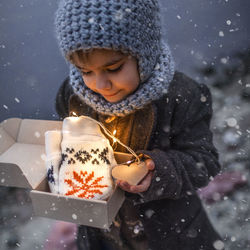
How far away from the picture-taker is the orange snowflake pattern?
71 cm

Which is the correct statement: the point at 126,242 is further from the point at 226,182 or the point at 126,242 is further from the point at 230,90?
the point at 230,90

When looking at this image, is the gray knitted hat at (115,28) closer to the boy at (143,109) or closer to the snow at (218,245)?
the boy at (143,109)

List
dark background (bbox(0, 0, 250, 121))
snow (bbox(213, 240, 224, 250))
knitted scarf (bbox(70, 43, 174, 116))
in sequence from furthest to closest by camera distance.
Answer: dark background (bbox(0, 0, 250, 121)), snow (bbox(213, 240, 224, 250)), knitted scarf (bbox(70, 43, 174, 116))

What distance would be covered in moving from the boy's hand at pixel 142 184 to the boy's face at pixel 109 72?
0.58ft

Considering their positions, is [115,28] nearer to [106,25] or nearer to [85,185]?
[106,25]

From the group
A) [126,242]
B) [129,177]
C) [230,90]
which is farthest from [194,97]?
[230,90]

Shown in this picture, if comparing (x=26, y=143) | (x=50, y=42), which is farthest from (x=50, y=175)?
(x=50, y=42)

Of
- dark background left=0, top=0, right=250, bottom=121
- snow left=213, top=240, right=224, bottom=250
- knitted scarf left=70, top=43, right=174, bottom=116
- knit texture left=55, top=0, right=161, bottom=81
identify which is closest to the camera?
knit texture left=55, top=0, right=161, bottom=81

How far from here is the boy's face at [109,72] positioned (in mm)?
637

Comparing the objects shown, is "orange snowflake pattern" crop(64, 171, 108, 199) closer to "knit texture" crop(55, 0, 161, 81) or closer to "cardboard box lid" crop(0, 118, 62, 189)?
"cardboard box lid" crop(0, 118, 62, 189)

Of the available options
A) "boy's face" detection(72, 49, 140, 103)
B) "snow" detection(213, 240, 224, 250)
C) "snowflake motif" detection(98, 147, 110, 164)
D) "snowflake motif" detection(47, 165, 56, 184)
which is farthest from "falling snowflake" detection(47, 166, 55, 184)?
"snow" detection(213, 240, 224, 250)

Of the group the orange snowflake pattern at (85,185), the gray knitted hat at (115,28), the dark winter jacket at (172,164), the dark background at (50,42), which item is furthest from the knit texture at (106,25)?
the dark background at (50,42)

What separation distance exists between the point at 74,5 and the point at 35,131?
1.80ft

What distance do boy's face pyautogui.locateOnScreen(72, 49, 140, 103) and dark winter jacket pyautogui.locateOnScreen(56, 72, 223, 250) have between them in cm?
10
